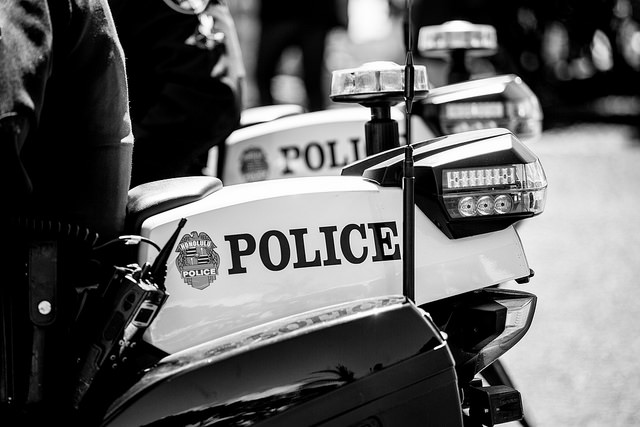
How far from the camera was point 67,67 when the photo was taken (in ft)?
5.27

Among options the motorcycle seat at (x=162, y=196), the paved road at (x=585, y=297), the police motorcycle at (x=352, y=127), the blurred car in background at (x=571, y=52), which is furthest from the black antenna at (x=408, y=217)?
the blurred car in background at (x=571, y=52)

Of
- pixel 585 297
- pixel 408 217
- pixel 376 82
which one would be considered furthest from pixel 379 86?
pixel 585 297

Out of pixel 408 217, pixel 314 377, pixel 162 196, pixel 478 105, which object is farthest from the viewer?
pixel 478 105

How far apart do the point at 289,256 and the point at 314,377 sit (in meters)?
0.26

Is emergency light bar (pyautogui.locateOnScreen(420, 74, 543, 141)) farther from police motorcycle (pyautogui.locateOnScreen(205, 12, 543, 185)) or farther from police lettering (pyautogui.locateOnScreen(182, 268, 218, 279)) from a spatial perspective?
police lettering (pyautogui.locateOnScreen(182, 268, 218, 279))

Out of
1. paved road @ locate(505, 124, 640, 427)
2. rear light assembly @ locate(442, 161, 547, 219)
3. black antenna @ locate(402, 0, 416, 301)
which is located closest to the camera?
black antenna @ locate(402, 0, 416, 301)

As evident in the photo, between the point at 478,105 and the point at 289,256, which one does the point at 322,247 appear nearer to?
the point at 289,256

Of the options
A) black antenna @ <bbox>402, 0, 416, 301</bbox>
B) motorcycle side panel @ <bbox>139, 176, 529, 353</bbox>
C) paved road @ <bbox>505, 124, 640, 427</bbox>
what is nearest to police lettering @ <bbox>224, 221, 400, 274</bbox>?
motorcycle side panel @ <bbox>139, 176, 529, 353</bbox>

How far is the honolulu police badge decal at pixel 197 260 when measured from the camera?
1675 millimetres

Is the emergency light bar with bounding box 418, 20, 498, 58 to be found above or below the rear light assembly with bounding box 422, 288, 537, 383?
above

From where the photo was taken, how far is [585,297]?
505 centimetres

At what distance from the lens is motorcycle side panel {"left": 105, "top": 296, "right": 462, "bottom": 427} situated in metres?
1.51

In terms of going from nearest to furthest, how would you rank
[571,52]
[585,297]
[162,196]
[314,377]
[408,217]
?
[314,377] → [408,217] → [162,196] → [585,297] → [571,52]

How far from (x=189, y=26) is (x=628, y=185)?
218 inches
